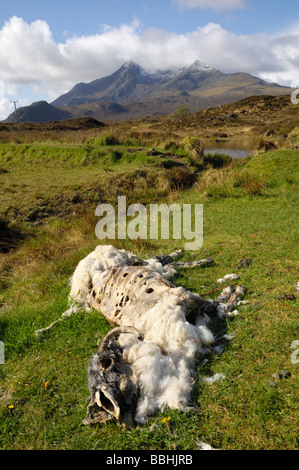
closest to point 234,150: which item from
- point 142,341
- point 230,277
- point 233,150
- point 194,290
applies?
point 233,150

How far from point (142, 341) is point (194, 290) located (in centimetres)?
172

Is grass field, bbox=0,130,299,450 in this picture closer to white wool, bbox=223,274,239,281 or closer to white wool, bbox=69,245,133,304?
white wool, bbox=223,274,239,281

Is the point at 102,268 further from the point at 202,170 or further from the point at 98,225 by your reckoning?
the point at 202,170

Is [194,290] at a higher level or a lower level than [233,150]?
lower

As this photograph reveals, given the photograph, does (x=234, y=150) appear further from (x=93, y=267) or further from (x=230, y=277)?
(x=93, y=267)

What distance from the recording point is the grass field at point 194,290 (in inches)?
101

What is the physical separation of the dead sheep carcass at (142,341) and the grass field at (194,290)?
5.1 inches

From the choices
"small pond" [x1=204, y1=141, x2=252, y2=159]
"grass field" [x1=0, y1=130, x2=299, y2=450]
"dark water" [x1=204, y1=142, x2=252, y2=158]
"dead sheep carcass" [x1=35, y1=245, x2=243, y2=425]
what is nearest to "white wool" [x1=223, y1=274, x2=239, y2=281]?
"grass field" [x1=0, y1=130, x2=299, y2=450]

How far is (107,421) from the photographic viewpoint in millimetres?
2662

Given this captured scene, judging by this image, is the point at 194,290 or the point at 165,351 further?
the point at 194,290

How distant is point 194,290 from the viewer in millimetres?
4773

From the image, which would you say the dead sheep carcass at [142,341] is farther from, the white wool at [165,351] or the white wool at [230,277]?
the white wool at [230,277]

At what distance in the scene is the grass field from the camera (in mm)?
2570

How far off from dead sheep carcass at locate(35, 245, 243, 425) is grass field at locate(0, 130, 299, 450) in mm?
130
